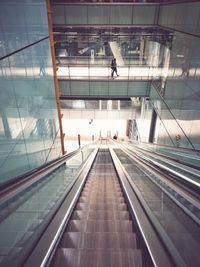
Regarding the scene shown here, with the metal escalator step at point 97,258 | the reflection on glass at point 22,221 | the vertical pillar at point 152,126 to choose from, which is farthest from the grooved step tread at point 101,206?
the vertical pillar at point 152,126

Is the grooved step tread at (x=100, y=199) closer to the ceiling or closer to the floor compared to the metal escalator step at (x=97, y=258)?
closer to the floor

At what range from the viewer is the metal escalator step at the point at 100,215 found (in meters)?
2.77

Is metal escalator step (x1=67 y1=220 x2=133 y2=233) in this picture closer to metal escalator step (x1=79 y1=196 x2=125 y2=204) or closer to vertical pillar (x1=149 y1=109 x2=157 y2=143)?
metal escalator step (x1=79 y1=196 x2=125 y2=204)

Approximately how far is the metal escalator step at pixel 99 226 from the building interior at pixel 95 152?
1 cm

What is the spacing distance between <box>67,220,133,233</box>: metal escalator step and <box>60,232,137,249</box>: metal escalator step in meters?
0.20

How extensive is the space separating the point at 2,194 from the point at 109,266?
1.10 metres

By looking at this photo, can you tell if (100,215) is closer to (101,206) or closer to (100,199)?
(101,206)

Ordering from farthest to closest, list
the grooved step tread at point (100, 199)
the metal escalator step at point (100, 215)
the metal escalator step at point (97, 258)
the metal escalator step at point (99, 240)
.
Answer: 1. the grooved step tread at point (100, 199)
2. the metal escalator step at point (100, 215)
3. the metal escalator step at point (99, 240)
4. the metal escalator step at point (97, 258)

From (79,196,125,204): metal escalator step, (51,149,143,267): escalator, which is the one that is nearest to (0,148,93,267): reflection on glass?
(51,149,143,267): escalator

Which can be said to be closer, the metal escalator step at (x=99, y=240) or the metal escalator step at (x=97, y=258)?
the metal escalator step at (x=97, y=258)

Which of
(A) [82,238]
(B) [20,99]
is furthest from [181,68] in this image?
(A) [82,238]

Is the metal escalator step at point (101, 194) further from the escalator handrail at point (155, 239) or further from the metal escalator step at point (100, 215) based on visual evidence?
the escalator handrail at point (155, 239)

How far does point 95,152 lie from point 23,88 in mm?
3914

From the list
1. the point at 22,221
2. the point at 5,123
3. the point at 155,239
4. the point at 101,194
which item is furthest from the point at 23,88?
the point at 155,239
